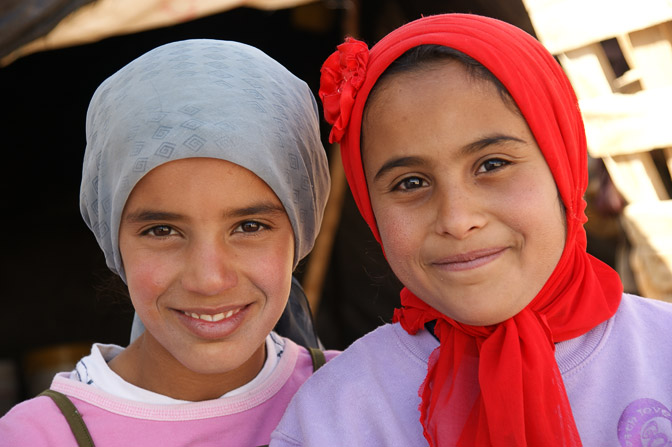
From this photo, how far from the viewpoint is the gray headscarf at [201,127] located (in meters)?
1.49

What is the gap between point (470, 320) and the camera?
1.33 meters

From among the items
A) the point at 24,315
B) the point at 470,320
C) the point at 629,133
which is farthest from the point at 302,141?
the point at 24,315

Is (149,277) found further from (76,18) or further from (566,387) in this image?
(76,18)

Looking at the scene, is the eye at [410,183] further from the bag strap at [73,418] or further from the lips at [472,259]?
the bag strap at [73,418]

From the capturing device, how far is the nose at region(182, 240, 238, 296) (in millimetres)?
1454

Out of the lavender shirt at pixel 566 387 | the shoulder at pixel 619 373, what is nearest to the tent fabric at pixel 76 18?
the lavender shirt at pixel 566 387

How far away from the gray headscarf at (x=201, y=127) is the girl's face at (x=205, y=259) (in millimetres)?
36

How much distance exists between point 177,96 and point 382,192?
0.50 metres

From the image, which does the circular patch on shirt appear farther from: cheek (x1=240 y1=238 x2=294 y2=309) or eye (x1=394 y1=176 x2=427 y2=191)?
cheek (x1=240 y1=238 x2=294 y2=309)

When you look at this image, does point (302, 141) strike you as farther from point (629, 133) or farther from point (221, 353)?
point (629, 133)

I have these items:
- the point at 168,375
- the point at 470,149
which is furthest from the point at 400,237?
the point at 168,375

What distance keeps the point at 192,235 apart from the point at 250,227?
0.14 meters

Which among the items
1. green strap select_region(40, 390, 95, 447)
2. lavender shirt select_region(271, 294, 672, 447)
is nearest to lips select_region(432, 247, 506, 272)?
lavender shirt select_region(271, 294, 672, 447)

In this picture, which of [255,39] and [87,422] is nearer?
[87,422]
